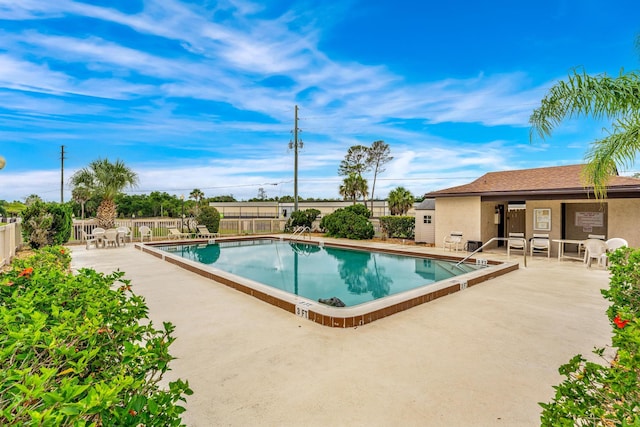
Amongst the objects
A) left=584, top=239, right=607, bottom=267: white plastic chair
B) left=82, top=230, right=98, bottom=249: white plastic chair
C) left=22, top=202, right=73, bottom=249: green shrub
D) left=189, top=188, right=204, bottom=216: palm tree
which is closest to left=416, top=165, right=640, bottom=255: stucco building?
left=584, top=239, right=607, bottom=267: white plastic chair

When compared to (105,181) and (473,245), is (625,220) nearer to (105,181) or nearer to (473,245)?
Result: (473,245)

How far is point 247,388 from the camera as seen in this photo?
2914 mm

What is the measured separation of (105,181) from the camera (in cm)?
1598

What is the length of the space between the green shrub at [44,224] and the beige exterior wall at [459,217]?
14.8m

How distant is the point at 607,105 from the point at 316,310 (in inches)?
244

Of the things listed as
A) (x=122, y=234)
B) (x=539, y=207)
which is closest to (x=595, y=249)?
(x=539, y=207)

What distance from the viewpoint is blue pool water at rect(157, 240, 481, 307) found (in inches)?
318

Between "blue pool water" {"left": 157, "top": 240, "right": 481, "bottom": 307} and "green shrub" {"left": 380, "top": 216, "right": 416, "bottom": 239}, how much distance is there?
13.2 feet

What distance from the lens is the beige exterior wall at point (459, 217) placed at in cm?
1303

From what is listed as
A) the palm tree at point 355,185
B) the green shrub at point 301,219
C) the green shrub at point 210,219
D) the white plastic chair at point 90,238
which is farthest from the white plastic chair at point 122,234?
the palm tree at point 355,185

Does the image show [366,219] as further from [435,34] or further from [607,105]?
[607,105]

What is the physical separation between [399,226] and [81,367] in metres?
16.7

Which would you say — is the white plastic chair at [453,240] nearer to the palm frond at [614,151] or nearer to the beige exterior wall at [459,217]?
the beige exterior wall at [459,217]

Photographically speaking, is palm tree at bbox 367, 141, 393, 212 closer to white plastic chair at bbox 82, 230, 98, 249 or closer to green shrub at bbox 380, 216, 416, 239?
green shrub at bbox 380, 216, 416, 239
